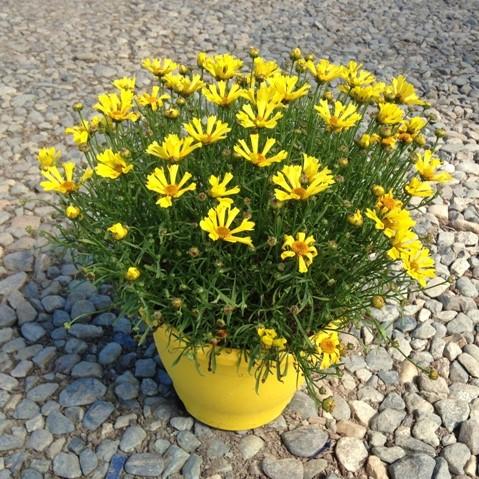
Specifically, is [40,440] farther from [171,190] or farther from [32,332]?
[171,190]

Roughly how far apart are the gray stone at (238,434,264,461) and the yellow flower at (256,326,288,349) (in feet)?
1.71

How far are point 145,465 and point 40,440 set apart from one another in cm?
33

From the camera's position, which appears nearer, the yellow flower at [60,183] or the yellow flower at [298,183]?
the yellow flower at [298,183]

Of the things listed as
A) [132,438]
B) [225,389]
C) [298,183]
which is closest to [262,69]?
[298,183]

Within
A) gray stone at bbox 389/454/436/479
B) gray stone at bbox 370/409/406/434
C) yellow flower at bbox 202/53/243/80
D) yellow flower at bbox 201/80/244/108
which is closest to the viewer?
yellow flower at bbox 201/80/244/108

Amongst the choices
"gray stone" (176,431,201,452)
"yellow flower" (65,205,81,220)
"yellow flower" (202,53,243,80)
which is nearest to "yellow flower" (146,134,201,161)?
"yellow flower" (65,205,81,220)

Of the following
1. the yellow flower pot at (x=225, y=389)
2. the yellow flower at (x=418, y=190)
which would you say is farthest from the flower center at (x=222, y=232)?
the yellow flower at (x=418, y=190)

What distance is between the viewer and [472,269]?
271 centimetres

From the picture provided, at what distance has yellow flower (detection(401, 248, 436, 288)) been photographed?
4.87 ft

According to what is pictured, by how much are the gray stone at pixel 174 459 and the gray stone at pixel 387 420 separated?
605mm

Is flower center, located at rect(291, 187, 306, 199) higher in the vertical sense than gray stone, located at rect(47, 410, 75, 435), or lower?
higher

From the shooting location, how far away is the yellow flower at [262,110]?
156cm

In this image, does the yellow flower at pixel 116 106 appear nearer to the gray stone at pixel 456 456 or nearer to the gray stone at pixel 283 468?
the gray stone at pixel 283 468

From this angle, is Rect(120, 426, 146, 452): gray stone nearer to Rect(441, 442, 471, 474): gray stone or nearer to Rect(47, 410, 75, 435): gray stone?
Rect(47, 410, 75, 435): gray stone
